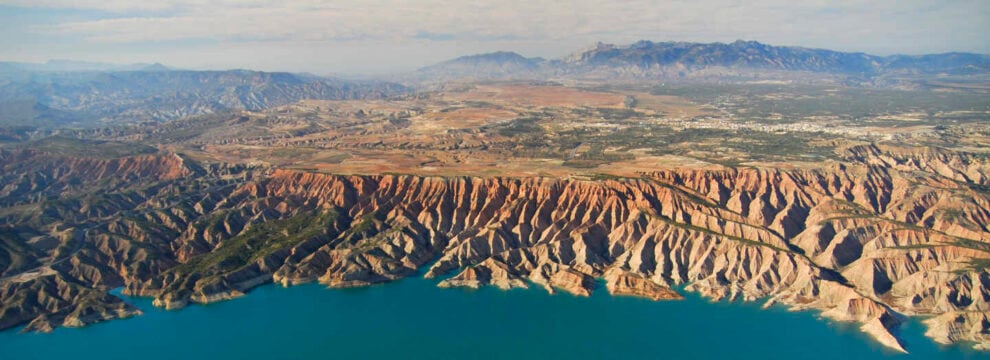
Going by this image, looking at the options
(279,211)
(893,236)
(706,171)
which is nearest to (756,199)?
(706,171)

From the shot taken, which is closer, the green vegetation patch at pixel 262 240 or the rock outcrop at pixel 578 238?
the rock outcrop at pixel 578 238

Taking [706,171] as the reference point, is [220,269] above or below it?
below

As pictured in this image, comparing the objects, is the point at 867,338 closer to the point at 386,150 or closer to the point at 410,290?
the point at 410,290

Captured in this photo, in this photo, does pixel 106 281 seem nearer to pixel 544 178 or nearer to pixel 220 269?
pixel 220 269

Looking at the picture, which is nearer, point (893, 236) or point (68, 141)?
point (893, 236)

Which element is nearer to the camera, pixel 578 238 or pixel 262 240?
pixel 578 238

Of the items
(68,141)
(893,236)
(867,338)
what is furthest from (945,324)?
(68,141)

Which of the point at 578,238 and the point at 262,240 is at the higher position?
the point at 578,238

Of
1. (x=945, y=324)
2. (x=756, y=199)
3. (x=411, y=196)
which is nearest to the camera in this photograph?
(x=945, y=324)

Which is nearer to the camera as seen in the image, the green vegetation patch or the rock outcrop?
the rock outcrop

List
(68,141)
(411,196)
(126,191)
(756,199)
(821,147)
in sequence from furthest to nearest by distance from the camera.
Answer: (68,141) < (821,147) < (126,191) < (411,196) < (756,199)
